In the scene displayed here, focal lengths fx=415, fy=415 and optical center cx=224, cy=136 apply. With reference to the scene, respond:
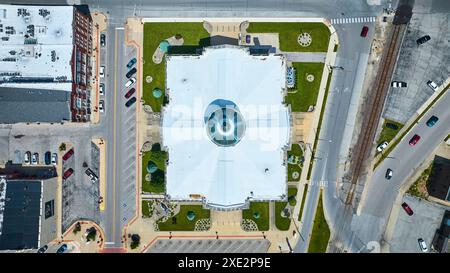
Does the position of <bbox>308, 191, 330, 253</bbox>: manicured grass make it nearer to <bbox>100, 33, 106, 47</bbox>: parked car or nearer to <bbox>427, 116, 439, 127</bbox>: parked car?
<bbox>427, 116, 439, 127</bbox>: parked car

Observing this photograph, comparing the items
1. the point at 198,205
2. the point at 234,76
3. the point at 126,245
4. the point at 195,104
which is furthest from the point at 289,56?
the point at 126,245

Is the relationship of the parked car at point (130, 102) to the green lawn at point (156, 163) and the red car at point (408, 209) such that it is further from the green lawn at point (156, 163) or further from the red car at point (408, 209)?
the red car at point (408, 209)

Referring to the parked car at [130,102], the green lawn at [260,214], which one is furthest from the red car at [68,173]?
the green lawn at [260,214]

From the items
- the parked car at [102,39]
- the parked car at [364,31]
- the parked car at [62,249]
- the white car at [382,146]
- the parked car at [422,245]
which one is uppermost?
the parked car at [364,31]

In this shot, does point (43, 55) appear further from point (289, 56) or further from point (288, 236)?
point (288, 236)

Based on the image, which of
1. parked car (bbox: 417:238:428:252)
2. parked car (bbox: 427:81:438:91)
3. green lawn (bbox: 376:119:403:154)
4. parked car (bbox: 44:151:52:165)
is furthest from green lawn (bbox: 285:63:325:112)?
parked car (bbox: 44:151:52:165)
